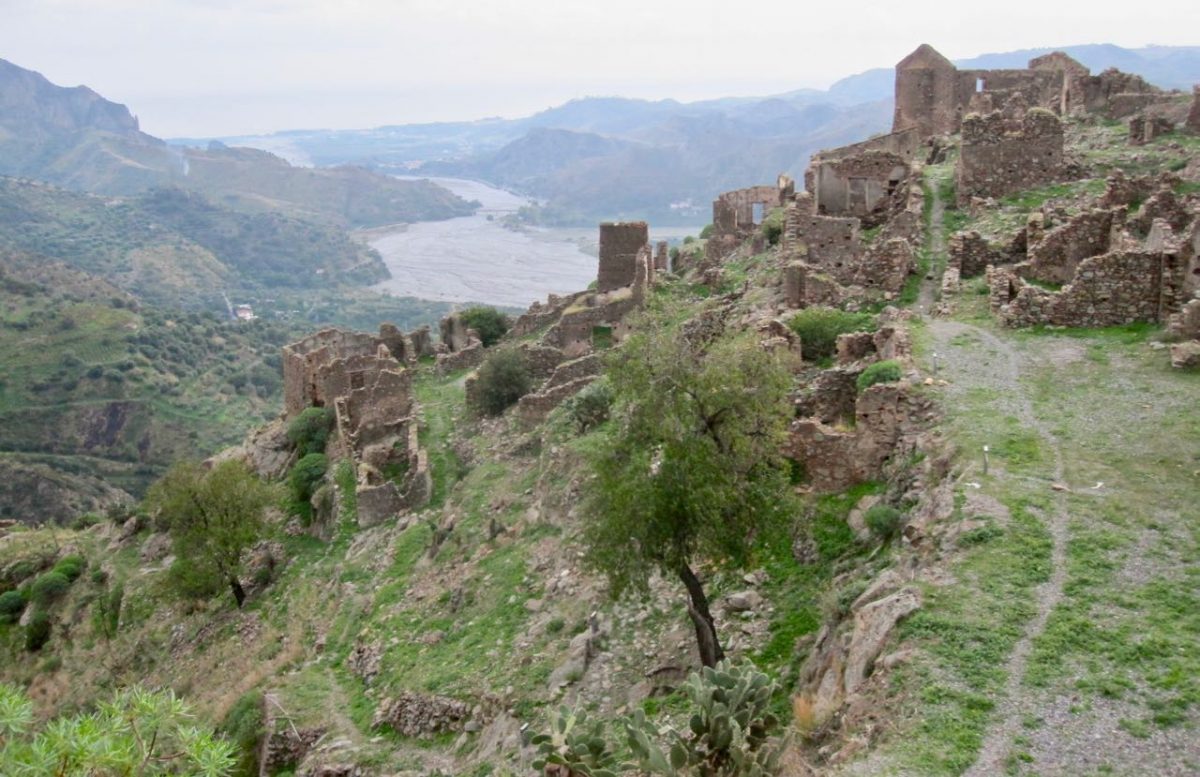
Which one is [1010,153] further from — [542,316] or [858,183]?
[542,316]

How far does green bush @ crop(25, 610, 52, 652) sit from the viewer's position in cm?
3128

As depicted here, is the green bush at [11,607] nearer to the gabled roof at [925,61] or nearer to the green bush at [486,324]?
the green bush at [486,324]

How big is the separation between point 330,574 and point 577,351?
37.7 ft

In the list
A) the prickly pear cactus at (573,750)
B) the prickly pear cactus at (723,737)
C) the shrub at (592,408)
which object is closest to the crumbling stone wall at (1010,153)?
the shrub at (592,408)

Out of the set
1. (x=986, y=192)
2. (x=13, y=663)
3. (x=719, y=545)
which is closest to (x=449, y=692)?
(x=719, y=545)

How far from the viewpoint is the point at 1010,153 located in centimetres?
2519

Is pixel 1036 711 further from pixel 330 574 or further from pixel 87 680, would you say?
pixel 87 680

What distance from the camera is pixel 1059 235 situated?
65.0ft

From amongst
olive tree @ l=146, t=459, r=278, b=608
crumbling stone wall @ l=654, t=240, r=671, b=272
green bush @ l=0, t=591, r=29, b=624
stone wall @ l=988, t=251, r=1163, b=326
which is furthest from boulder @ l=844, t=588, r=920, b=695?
green bush @ l=0, t=591, r=29, b=624

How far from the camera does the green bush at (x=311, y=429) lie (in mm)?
32938

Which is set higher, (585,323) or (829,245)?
(829,245)

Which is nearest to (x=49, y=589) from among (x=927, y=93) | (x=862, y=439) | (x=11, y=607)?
(x=11, y=607)

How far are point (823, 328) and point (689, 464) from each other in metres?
8.34

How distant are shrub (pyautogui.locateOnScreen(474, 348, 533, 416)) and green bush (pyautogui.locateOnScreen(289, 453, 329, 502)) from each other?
5539mm
